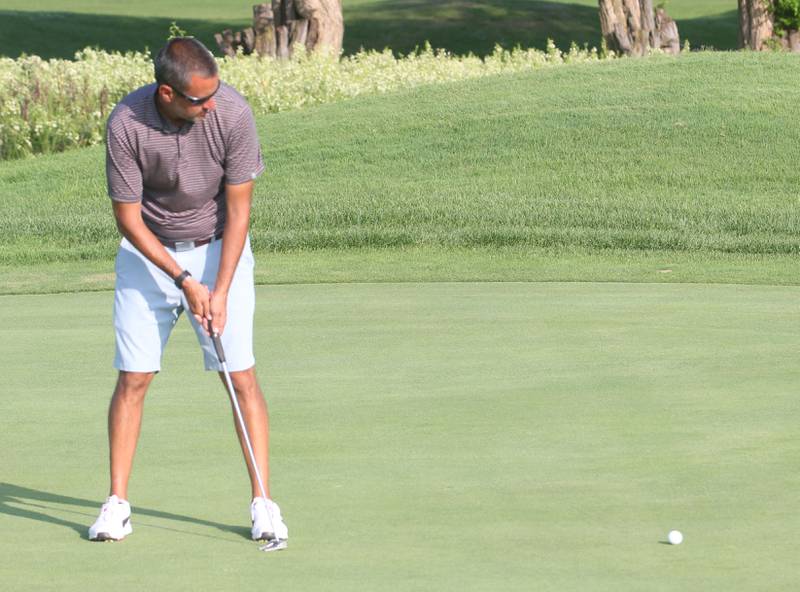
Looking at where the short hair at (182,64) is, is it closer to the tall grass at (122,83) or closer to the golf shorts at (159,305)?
the golf shorts at (159,305)

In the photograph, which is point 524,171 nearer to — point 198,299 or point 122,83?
point 122,83

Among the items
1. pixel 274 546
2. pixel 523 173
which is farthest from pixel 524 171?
pixel 274 546

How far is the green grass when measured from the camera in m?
54.4

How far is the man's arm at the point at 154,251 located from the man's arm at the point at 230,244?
0.03 meters

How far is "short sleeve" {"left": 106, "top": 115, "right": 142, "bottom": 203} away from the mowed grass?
8.07 m

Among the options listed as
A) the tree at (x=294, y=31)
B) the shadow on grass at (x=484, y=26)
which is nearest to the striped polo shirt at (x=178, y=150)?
the tree at (x=294, y=31)

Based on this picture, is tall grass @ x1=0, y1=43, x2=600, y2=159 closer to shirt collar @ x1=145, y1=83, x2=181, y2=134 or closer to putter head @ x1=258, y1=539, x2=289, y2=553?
shirt collar @ x1=145, y1=83, x2=181, y2=134

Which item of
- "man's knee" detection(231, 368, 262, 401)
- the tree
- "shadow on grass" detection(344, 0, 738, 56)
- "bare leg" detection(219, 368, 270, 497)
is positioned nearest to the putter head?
"bare leg" detection(219, 368, 270, 497)

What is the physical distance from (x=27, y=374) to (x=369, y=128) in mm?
13812

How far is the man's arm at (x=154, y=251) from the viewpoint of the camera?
5.70 metres

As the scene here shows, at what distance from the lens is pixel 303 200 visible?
18641 mm

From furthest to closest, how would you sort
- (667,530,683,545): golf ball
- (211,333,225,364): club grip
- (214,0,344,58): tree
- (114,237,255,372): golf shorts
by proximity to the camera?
(214,0,344,58): tree, (114,237,255,372): golf shorts, (211,333,225,364): club grip, (667,530,683,545): golf ball

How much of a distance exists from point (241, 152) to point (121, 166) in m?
0.41

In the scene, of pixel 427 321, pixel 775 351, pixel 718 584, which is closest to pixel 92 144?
pixel 427 321
